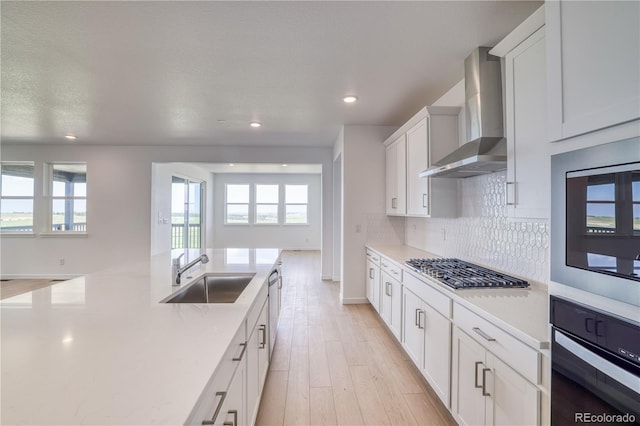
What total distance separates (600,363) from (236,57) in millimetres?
2659

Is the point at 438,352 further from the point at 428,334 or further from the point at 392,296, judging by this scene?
the point at 392,296

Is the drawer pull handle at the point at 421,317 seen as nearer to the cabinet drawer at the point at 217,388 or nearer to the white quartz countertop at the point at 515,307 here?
the white quartz countertop at the point at 515,307

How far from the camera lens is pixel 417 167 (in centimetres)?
306

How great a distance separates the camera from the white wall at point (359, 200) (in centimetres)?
425

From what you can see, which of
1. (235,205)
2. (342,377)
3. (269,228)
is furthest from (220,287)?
(235,205)

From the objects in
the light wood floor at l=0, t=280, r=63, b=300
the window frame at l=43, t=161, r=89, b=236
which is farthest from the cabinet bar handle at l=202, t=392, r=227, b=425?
the window frame at l=43, t=161, r=89, b=236

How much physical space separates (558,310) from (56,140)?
710cm

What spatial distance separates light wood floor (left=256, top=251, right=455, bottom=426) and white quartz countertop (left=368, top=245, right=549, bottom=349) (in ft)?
2.87

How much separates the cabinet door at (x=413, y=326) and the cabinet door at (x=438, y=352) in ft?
0.23

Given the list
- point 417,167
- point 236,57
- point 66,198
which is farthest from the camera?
point 66,198

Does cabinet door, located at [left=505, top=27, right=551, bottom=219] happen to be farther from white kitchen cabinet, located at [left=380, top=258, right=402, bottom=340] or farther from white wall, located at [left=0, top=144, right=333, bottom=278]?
white wall, located at [left=0, top=144, right=333, bottom=278]

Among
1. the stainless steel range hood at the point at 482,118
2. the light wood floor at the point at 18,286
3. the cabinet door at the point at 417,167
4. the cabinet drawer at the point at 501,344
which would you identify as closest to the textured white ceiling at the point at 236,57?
the stainless steel range hood at the point at 482,118

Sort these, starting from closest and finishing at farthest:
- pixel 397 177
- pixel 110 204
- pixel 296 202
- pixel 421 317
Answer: pixel 421 317 < pixel 397 177 < pixel 110 204 < pixel 296 202

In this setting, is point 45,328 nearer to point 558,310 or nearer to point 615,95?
point 558,310
